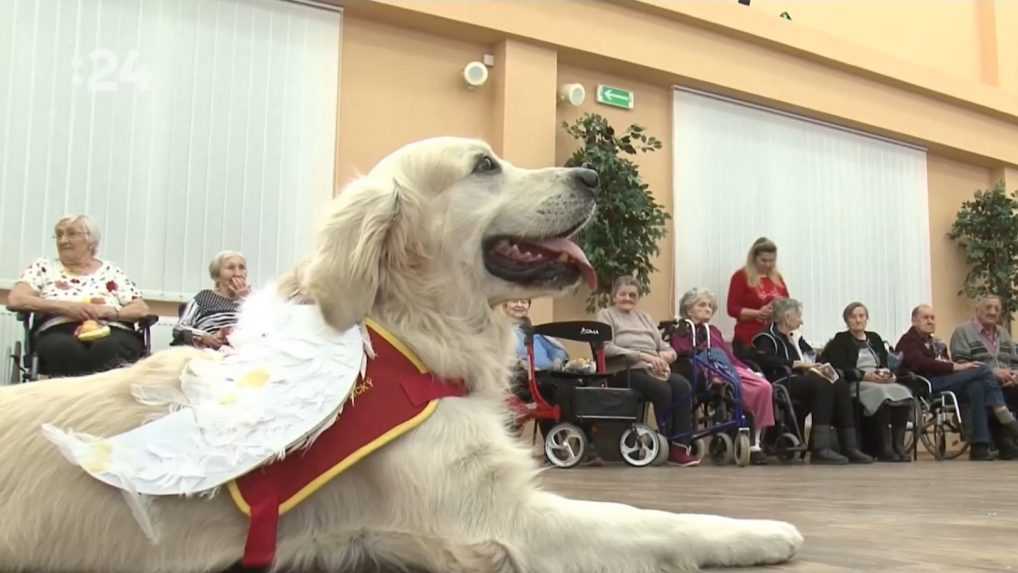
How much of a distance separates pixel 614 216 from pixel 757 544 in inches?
230

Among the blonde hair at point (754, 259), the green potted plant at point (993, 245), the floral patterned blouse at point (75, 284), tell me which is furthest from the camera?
the green potted plant at point (993, 245)

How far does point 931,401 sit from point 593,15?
14.6 feet

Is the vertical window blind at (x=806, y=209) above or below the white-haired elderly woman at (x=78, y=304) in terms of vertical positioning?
above

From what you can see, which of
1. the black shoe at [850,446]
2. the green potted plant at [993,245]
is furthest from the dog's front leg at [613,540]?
the green potted plant at [993,245]

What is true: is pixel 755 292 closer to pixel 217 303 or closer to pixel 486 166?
pixel 217 303

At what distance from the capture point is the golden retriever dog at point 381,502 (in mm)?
1580

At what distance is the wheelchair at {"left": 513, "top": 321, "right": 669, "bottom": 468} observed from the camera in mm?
5750

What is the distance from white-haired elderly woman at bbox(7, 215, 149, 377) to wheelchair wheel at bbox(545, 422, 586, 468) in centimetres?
248

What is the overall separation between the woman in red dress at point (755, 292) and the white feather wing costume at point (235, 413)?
19.9 ft

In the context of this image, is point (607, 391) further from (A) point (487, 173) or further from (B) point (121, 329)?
(A) point (487, 173)

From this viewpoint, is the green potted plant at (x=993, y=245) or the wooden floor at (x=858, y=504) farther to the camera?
the green potted plant at (x=993, y=245)

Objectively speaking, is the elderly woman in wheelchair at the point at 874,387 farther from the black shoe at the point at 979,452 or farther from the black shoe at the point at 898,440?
the black shoe at the point at 979,452

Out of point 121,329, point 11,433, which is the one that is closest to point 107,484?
point 11,433

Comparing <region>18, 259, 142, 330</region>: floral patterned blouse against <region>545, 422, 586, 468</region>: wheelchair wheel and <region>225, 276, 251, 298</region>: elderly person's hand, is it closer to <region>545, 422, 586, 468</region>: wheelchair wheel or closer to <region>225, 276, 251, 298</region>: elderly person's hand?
<region>225, 276, 251, 298</region>: elderly person's hand
